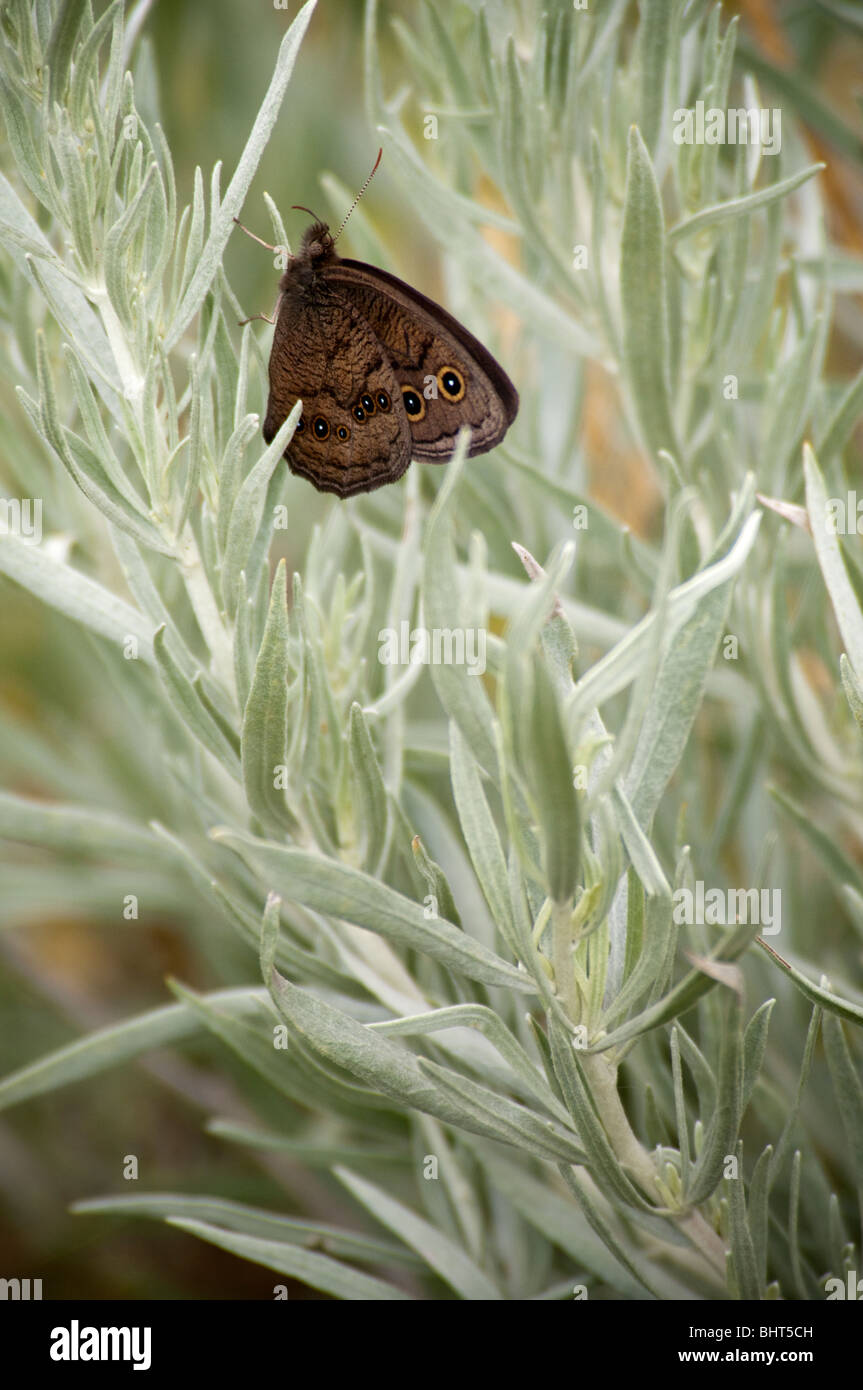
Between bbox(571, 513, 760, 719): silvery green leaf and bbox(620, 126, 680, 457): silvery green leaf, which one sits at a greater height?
bbox(620, 126, 680, 457): silvery green leaf

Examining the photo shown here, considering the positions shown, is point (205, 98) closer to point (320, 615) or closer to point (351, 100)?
point (351, 100)

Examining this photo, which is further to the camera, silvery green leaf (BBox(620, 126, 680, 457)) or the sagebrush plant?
silvery green leaf (BBox(620, 126, 680, 457))

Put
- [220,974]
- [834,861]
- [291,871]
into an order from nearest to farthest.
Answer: [291,871] → [834,861] → [220,974]

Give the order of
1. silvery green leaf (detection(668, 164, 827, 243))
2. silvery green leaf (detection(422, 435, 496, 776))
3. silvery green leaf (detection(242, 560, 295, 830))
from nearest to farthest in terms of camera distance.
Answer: silvery green leaf (detection(422, 435, 496, 776)), silvery green leaf (detection(242, 560, 295, 830)), silvery green leaf (detection(668, 164, 827, 243))

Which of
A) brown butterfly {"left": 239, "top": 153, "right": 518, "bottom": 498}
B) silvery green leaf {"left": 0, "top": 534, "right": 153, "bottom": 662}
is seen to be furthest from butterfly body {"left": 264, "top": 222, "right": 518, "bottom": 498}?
silvery green leaf {"left": 0, "top": 534, "right": 153, "bottom": 662}

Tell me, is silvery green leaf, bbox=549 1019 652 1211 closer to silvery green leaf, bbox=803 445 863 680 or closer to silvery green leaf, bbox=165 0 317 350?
silvery green leaf, bbox=803 445 863 680

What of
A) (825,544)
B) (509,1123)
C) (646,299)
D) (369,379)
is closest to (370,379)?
(369,379)
